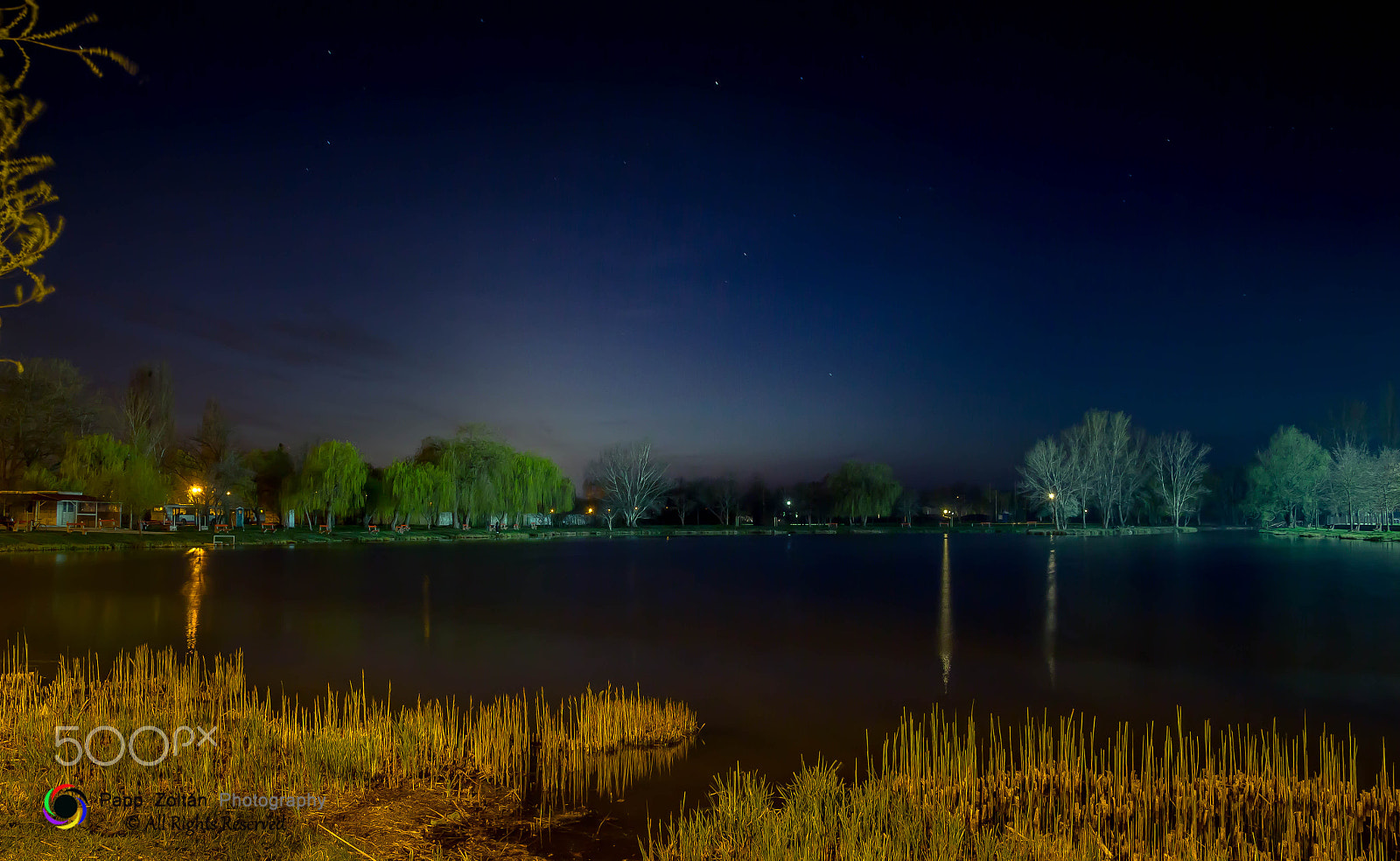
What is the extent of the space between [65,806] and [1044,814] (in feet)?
22.2

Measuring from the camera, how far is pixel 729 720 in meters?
9.63

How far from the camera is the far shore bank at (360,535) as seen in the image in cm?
3750

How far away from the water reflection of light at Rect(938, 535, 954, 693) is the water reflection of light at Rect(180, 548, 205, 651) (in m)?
13.0

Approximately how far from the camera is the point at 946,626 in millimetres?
18047

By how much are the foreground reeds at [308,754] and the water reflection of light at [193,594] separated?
222 inches

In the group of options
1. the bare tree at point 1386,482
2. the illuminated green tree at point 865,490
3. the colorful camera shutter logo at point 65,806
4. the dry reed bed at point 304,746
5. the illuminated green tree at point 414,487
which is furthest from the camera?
the illuminated green tree at point 865,490

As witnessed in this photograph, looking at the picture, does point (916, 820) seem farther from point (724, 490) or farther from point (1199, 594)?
point (724, 490)

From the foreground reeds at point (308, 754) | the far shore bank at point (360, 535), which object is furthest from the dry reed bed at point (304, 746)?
the far shore bank at point (360, 535)

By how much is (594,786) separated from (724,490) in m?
91.9

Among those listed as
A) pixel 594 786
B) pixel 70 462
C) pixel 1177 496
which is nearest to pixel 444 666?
pixel 594 786

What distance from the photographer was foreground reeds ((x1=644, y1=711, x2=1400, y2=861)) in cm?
520

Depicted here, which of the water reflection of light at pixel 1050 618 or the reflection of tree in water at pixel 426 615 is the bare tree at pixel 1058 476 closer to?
the water reflection of light at pixel 1050 618

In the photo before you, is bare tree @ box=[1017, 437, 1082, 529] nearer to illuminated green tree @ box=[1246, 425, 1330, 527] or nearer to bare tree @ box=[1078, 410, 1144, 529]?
bare tree @ box=[1078, 410, 1144, 529]

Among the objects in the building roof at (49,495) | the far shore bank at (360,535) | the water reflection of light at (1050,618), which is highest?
the building roof at (49,495)
